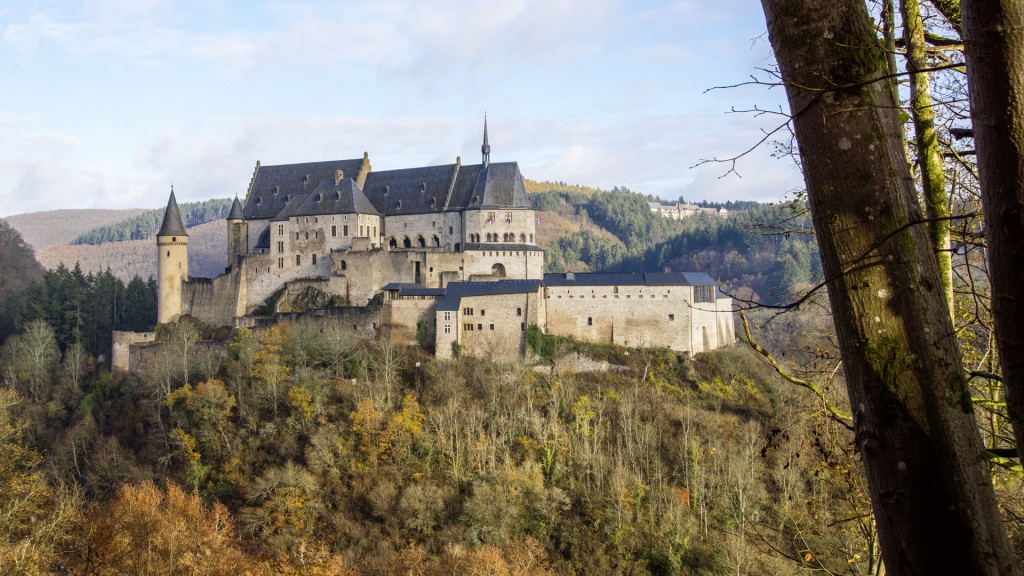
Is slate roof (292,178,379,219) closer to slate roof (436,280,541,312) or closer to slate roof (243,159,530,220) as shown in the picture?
slate roof (243,159,530,220)

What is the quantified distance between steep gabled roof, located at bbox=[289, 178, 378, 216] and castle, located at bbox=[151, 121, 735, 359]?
0.23 feet

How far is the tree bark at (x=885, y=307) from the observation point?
3.48 m

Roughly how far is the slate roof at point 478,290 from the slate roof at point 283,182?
46.3 ft

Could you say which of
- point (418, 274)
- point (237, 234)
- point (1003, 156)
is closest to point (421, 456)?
point (418, 274)

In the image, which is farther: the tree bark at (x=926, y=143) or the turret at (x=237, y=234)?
the turret at (x=237, y=234)

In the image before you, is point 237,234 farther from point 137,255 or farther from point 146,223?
point 146,223

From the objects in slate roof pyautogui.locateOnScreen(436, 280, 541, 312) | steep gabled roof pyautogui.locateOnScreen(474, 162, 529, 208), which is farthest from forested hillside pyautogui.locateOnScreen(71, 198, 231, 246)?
slate roof pyautogui.locateOnScreen(436, 280, 541, 312)

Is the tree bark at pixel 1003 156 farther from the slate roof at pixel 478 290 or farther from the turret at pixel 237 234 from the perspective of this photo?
the turret at pixel 237 234

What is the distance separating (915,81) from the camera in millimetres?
6020

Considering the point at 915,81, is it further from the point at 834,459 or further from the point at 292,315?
the point at 292,315

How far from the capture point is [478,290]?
38875 mm

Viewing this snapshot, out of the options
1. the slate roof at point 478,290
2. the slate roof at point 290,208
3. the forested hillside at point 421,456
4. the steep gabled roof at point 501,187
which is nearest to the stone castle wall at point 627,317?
the forested hillside at point 421,456

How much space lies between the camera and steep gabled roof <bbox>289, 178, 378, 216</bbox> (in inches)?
1781

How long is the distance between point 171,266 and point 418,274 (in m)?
13.0
